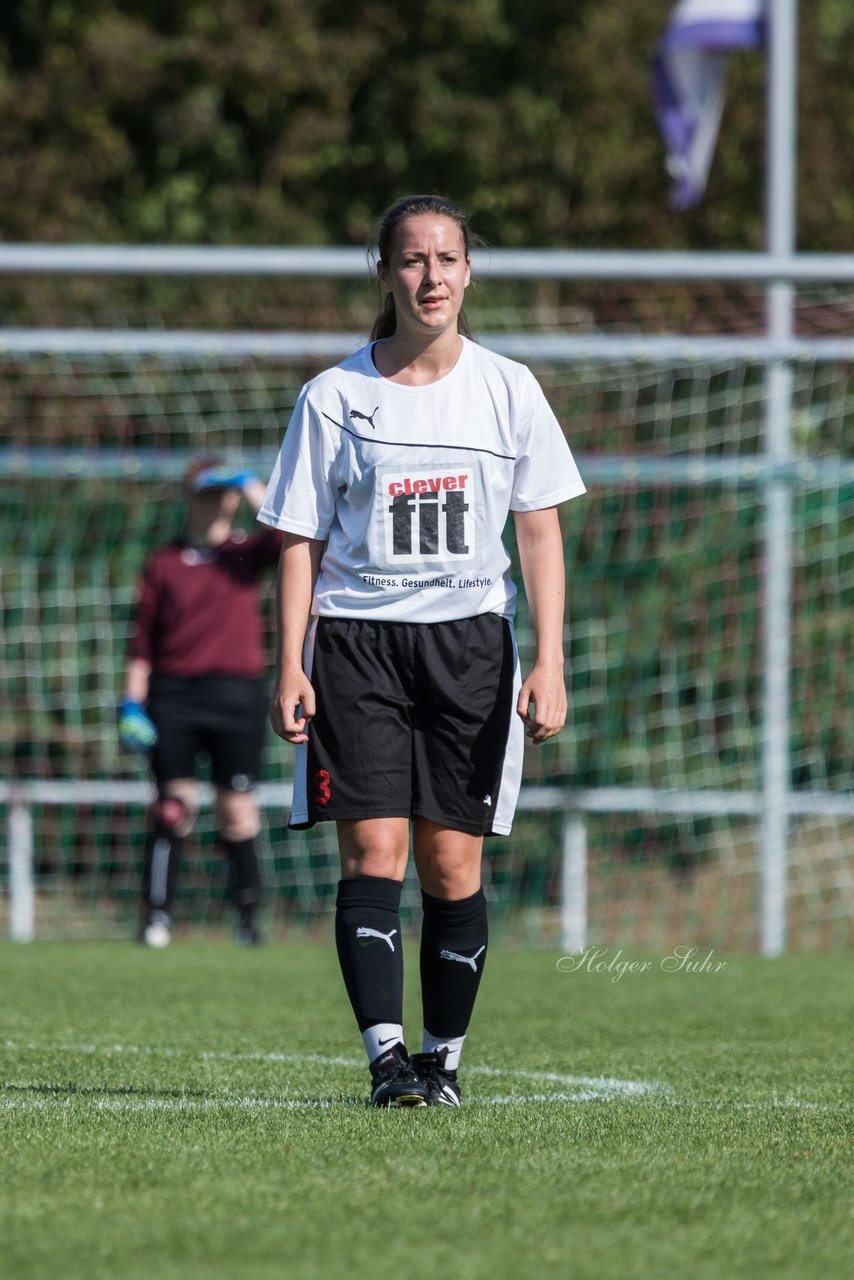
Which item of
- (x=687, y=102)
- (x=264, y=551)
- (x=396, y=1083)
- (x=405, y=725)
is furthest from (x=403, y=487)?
(x=687, y=102)

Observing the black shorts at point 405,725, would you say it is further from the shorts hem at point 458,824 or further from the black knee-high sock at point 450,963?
the black knee-high sock at point 450,963

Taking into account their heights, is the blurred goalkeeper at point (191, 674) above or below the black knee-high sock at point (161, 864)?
above

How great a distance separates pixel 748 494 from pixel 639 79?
987 centimetres

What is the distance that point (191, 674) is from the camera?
8148mm

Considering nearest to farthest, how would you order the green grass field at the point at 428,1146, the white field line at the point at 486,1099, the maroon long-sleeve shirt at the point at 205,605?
the green grass field at the point at 428,1146
the white field line at the point at 486,1099
the maroon long-sleeve shirt at the point at 205,605

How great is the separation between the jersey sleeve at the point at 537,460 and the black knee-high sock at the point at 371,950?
828mm

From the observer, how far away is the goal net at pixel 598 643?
32.0ft

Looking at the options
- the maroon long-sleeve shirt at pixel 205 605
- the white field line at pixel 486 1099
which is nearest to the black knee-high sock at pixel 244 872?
the maroon long-sleeve shirt at pixel 205 605

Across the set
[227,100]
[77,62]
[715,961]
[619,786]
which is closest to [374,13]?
[227,100]

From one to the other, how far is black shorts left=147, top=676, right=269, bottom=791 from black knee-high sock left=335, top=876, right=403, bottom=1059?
4.35m

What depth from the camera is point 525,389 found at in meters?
3.98

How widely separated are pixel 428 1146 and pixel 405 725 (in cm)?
93

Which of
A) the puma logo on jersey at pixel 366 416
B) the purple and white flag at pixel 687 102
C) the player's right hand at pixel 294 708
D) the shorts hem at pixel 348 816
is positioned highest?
the purple and white flag at pixel 687 102

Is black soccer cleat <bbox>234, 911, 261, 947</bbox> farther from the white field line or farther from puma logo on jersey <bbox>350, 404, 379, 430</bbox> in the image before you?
puma logo on jersey <bbox>350, 404, 379, 430</bbox>
